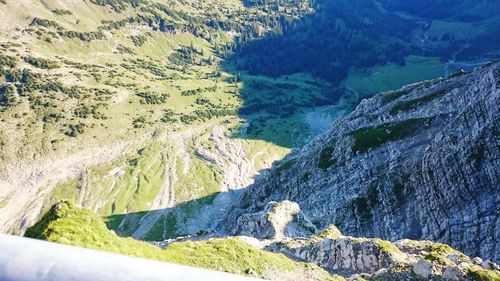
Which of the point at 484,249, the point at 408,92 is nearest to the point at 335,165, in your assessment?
the point at 408,92

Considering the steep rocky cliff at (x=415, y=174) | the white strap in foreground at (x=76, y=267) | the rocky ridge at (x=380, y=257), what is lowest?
the white strap in foreground at (x=76, y=267)

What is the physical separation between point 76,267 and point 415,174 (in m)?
88.3

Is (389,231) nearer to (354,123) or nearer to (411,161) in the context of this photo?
(411,161)

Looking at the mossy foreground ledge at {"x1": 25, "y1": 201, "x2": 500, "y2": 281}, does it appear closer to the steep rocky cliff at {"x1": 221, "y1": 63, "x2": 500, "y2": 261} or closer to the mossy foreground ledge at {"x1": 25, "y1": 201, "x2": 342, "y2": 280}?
the mossy foreground ledge at {"x1": 25, "y1": 201, "x2": 342, "y2": 280}

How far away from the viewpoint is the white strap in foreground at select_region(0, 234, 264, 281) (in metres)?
6.04

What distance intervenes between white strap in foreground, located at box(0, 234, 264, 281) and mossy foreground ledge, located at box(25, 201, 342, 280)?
2124cm

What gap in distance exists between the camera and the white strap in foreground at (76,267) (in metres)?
6.04

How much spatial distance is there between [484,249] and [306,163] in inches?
2460

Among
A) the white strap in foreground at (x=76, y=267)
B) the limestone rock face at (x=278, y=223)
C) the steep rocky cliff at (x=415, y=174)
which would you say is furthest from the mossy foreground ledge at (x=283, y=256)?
the steep rocky cliff at (x=415, y=174)

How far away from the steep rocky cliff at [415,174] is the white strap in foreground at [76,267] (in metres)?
65.9

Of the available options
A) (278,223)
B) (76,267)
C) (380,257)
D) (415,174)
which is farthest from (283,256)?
(415,174)

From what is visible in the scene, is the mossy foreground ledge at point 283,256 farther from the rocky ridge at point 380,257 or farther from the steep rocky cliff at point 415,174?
the steep rocky cliff at point 415,174

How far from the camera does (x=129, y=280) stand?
6004mm

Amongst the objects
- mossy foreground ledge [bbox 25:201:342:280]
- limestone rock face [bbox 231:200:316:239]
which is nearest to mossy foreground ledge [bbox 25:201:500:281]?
mossy foreground ledge [bbox 25:201:342:280]
